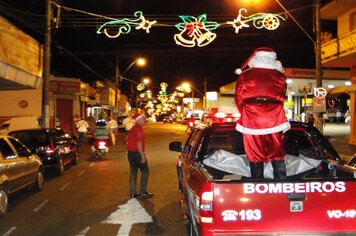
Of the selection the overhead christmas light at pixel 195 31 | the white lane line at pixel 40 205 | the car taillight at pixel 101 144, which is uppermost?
the overhead christmas light at pixel 195 31

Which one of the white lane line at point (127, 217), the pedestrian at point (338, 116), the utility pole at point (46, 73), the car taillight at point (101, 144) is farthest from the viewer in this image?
the pedestrian at point (338, 116)

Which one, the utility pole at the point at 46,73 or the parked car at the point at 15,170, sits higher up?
the utility pole at the point at 46,73

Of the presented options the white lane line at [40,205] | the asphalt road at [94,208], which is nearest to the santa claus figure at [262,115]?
the asphalt road at [94,208]

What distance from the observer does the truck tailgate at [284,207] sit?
4.70m

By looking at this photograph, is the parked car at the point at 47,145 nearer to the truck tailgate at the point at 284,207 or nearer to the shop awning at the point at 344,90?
the truck tailgate at the point at 284,207

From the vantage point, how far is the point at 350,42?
20125 millimetres

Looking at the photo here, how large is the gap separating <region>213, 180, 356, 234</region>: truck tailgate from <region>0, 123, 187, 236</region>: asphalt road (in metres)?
3.11

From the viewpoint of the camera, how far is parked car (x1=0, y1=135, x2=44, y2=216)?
9.23 meters

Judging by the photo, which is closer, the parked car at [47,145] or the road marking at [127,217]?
the road marking at [127,217]

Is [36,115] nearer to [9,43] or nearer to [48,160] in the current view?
[9,43]

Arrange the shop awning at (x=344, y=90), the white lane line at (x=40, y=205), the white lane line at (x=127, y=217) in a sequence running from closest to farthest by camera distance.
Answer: the white lane line at (x=127, y=217), the white lane line at (x=40, y=205), the shop awning at (x=344, y=90)

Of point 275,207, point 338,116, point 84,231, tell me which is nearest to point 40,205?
point 84,231

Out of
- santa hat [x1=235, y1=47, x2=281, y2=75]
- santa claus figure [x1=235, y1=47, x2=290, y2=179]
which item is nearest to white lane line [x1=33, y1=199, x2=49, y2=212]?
santa claus figure [x1=235, y1=47, x2=290, y2=179]

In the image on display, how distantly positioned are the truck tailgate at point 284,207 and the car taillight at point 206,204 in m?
0.04
